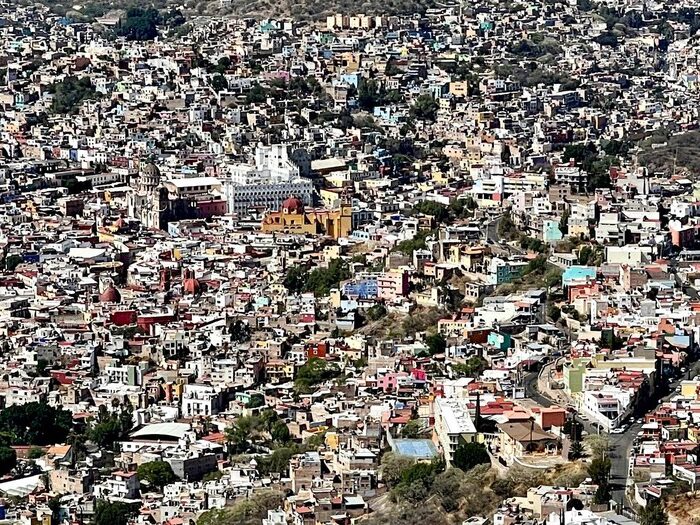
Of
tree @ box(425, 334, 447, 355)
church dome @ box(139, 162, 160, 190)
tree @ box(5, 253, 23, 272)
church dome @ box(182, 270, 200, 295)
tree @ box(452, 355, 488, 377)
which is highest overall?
church dome @ box(139, 162, 160, 190)

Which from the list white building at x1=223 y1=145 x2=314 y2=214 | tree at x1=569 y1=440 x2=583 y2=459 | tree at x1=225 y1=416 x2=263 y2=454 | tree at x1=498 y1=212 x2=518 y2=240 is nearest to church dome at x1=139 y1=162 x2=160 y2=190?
white building at x1=223 y1=145 x2=314 y2=214

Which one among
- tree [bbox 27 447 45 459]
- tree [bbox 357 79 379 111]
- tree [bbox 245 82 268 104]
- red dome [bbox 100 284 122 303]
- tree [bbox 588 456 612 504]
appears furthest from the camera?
tree [bbox 357 79 379 111]

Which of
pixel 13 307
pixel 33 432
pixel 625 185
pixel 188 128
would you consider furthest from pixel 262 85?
pixel 33 432

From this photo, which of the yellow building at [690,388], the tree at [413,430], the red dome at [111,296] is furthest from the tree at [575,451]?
the red dome at [111,296]

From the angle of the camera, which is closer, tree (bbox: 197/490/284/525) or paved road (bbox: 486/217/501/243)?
tree (bbox: 197/490/284/525)

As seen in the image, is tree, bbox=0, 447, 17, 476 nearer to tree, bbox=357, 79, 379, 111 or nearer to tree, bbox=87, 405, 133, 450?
tree, bbox=87, 405, 133, 450

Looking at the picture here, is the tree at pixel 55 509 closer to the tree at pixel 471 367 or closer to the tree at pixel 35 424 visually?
the tree at pixel 35 424

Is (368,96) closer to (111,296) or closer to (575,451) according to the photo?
(111,296)
